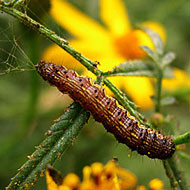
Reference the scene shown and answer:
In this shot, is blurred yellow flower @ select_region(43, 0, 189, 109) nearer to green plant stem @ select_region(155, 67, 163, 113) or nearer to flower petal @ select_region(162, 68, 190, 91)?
flower petal @ select_region(162, 68, 190, 91)

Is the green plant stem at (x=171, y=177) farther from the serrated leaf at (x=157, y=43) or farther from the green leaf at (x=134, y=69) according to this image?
the serrated leaf at (x=157, y=43)

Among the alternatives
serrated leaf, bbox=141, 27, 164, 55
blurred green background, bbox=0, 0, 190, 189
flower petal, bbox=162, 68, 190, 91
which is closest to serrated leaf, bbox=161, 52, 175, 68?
serrated leaf, bbox=141, 27, 164, 55

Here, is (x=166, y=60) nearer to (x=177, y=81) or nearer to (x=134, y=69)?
(x=134, y=69)

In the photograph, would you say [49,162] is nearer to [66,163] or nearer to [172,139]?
[172,139]

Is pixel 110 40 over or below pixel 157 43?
over

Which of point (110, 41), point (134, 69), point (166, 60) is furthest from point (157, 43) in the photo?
point (110, 41)

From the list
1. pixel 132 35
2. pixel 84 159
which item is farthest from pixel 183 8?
pixel 84 159
